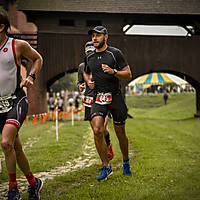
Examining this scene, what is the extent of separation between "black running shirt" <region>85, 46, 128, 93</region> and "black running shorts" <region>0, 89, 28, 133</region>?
1.44 m

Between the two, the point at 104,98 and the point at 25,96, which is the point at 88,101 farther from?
the point at 25,96

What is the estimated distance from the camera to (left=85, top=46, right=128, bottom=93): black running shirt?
5.33 meters

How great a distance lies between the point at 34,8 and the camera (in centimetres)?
2189

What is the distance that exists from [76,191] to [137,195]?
34.0 inches

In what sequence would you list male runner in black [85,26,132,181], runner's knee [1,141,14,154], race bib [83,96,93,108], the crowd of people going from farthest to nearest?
race bib [83,96,93,108], male runner in black [85,26,132,181], the crowd of people, runner's knee [1,141,14,154]

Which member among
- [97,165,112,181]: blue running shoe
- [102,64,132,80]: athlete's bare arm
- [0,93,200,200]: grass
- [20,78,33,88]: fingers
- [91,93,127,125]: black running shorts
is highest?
[102,64,132,80]: athlete's bare arm

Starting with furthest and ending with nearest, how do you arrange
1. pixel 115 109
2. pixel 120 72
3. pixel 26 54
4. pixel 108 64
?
pixel 115 109, pixel 108 64, pixel 120 72, pixel 26 54

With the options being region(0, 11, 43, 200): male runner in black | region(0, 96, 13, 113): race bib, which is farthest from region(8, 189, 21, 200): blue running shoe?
region(0, 96, 13, 113): race bib

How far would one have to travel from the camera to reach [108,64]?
5301mm

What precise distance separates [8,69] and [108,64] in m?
1.71

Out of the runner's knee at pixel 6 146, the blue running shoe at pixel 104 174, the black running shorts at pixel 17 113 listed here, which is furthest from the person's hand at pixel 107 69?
the runner's knee at pixel 6 146

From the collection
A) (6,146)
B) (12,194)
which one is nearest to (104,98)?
(6,146)

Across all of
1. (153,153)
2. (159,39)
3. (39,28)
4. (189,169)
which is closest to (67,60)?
(39,28)

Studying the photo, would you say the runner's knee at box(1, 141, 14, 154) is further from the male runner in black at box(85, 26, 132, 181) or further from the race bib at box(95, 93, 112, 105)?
the race bib at box(95, 93, 112, 105)
